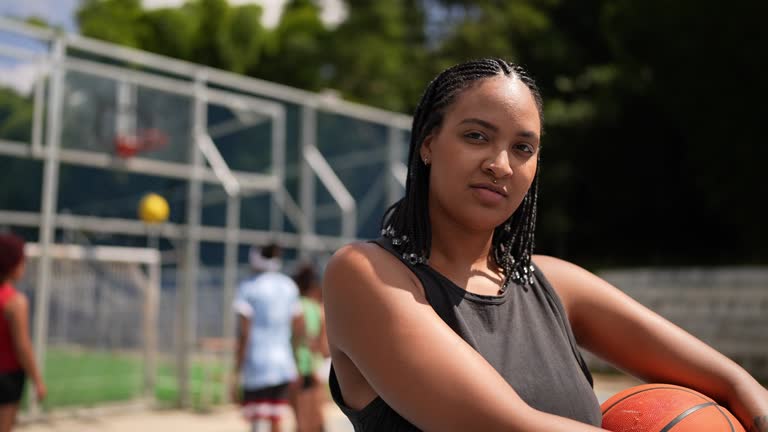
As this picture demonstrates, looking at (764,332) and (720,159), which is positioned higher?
(720,159)

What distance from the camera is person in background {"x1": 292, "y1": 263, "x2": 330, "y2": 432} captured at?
283 inches

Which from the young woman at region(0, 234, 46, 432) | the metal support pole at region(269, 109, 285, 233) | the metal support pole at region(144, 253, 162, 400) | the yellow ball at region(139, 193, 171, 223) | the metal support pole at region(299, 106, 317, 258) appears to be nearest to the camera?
the young woman at region(0, 234, 46, 432)

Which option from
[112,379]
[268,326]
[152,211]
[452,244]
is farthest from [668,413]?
[112,379]

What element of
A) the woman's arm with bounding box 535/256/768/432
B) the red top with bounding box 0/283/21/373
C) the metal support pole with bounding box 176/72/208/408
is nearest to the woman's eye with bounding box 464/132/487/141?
the woman's arm with bounding box 535/256/768/432

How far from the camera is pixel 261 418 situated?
7.19m

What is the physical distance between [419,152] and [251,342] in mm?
5943

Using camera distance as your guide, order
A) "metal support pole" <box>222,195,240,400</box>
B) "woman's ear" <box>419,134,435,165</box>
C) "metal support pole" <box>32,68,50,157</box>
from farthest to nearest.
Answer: "metal support pole" <box>222,195,240,400</box>, "metal support pole" <box>32,68,50,157</box>, "woman's ear" <box>419,134,435,165</box>

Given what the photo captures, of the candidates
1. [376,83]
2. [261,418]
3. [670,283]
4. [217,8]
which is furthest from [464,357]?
[217,8]

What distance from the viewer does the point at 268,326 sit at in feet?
24.1

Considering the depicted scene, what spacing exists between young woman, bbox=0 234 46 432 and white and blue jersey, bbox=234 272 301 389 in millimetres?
2086

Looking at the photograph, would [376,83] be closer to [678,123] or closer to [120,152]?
[678,123]

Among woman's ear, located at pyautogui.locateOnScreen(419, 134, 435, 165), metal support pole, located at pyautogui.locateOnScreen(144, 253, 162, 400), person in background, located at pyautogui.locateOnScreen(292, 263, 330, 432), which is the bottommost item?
metal support pole, located at pyautogui.locateOnScreen(144, 253, 162, 400)

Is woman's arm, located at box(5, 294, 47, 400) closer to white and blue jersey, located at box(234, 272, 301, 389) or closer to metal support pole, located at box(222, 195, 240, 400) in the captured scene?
white and blue jersey, located at box(234, 272, 301, 389)

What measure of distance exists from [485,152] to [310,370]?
6.01 metres
